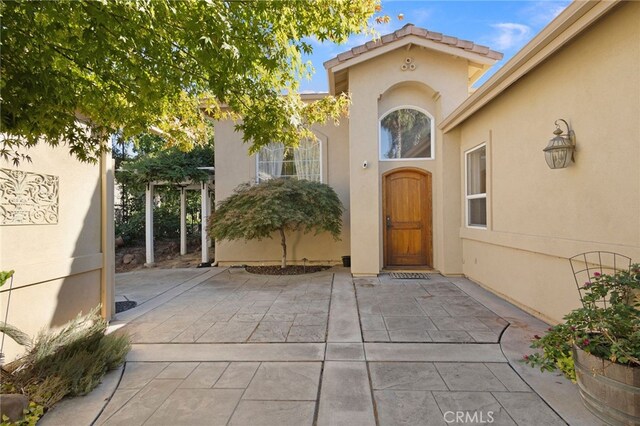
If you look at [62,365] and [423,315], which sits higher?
[62,365]

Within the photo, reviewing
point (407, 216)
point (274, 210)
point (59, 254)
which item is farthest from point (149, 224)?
point (407, 216)

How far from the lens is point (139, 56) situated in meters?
2.41

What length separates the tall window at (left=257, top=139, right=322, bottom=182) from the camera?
28.8 feet

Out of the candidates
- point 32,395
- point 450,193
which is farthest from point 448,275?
point 32,395

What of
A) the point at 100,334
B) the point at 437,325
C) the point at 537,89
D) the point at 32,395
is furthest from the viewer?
the point at 537,89

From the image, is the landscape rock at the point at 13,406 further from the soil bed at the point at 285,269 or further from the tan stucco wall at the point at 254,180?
the tan stucco wall at the point at 254,180

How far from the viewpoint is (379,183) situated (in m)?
7.27

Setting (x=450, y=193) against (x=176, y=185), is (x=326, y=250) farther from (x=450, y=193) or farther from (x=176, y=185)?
(x=176, y=185)

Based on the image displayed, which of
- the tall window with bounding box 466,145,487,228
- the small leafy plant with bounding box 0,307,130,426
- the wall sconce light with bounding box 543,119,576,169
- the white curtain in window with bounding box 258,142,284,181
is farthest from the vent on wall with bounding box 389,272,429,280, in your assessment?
the small leafy plant with bounding box 0,307,130,426

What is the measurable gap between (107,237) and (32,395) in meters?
2.29

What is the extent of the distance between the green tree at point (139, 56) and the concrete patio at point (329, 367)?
2126 millimetres

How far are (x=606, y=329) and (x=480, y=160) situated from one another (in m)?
4.60

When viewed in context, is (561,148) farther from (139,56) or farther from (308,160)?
(308,160)

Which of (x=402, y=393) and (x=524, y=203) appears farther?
(x=524, y=203)
